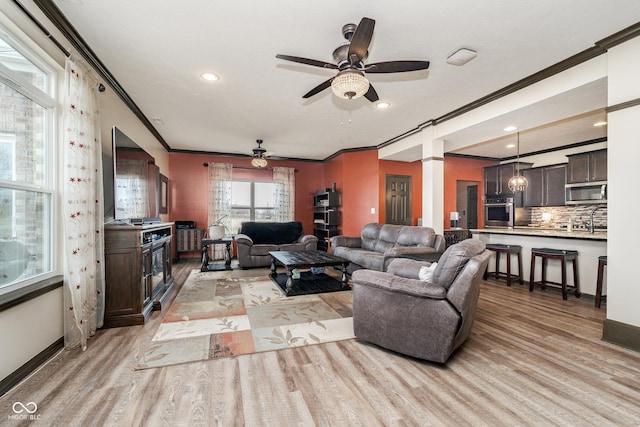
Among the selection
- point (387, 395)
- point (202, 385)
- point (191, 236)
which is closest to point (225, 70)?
point (202, 385)

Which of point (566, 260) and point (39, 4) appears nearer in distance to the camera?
point (39, 4)

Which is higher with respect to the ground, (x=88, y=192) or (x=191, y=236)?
(x=88, y=192)

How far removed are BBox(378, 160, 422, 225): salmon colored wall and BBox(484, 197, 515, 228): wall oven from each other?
2100 millimetres

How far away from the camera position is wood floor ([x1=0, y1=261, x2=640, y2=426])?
1599 millimetres

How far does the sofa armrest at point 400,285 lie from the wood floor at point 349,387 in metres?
0.55

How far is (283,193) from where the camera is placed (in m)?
7.69

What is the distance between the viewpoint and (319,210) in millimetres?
7887

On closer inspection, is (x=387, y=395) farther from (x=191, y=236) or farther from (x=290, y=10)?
(x=191, y=236)

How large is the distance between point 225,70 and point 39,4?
1472 millimetres

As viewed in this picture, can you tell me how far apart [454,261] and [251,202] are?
6312mm

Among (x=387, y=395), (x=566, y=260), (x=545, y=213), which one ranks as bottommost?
(x=387, y=395)

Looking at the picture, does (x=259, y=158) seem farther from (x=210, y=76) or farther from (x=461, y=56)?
(x=461, y=56)

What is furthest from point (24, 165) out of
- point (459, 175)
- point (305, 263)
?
point (459, 175)

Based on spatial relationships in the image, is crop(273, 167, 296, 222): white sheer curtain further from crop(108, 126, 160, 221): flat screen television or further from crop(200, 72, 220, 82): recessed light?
crop(200, 72, 220, 82): recessed light
